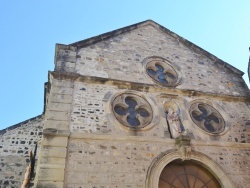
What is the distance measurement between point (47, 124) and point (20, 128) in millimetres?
2863

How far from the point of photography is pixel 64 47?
8.24m

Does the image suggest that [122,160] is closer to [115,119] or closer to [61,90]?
[115,119]

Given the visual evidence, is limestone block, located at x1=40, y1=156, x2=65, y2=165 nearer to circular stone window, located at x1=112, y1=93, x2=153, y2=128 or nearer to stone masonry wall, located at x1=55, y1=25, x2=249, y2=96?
circular stone window, located at x1=112, y1=93, x2=153, y2=128

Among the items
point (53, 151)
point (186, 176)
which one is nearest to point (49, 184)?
point (53, 151)

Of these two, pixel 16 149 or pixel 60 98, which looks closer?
pixel 60 98

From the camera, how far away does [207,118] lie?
26.7ft

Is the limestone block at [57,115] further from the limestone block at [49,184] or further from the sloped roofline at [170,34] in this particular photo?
the sloped roofline at [170,34]

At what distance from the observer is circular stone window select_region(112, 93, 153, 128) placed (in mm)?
7215

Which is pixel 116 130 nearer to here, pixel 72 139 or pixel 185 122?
pixel 72 139

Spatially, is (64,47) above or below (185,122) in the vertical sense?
above

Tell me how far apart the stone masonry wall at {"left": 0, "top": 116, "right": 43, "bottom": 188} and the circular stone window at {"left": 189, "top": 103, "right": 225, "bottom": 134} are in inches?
203

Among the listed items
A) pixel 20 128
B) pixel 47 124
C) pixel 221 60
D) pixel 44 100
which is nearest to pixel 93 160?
pixel 47 124

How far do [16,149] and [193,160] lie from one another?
5.43 meters

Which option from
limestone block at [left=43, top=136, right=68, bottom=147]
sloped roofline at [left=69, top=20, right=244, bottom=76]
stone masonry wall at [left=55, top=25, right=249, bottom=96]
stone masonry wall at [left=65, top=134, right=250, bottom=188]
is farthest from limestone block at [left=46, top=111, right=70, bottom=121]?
sloped roofline at [left=69, top=20, right=244, bottom=76]
